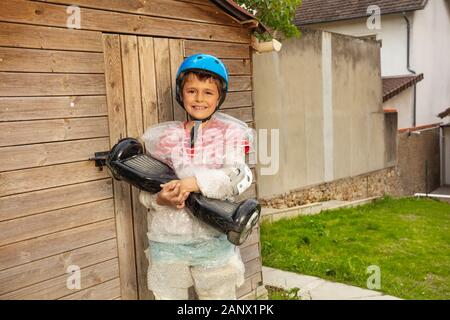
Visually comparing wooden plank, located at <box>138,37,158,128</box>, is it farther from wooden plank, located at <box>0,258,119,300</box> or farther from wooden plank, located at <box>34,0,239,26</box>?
wooden plank, located at <box>0,258,119,300</box>

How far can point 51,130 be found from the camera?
2.81m

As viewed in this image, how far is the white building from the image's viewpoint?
48.1 ft

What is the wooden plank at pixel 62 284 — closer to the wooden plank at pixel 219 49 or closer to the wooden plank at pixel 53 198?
the wooden plank at pixel 53 198

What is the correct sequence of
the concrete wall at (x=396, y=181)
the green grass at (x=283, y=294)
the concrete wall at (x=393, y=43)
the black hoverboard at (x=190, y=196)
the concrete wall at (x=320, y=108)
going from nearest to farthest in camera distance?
the black hoverboard at (x=190, y=196) < the green grass at (x=283, y=294) < the concrete wall at (x=320, y=108) < the concrete wall at (x=396, y=181) < the concrete wall at (x=393, y=43)

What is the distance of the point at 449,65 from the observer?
18.9 m

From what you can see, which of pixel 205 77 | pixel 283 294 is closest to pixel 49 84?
pixel 205 77

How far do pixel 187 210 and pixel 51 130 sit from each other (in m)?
0.95

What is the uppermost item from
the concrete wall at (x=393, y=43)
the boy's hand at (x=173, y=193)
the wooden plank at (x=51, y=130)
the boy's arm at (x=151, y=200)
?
the concrete wall at (x=393, y=43)

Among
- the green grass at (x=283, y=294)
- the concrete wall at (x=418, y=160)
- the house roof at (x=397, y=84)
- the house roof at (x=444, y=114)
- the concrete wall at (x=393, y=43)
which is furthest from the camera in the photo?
the house roof at (x=444, y=114)

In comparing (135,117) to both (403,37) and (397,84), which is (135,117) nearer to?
(397,84)

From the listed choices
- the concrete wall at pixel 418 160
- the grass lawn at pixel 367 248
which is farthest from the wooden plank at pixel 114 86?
the concrete wall at pixel 418 160

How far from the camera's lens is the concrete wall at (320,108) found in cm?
866

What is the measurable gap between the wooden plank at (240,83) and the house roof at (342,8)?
1223 centimetres

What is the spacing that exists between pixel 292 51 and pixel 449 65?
12539mm
